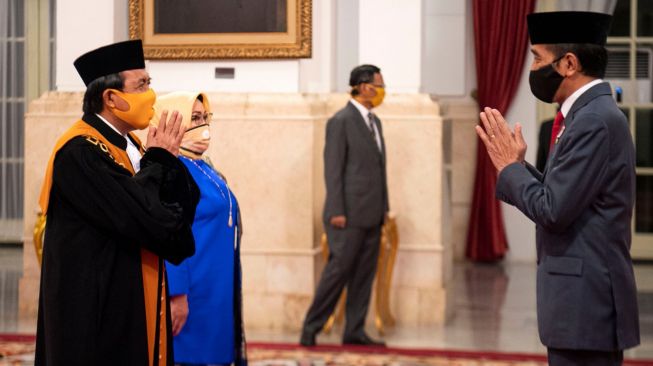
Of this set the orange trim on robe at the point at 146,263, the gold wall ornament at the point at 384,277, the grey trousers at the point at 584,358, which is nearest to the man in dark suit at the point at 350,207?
the gold wall ornament at the point at 384,277

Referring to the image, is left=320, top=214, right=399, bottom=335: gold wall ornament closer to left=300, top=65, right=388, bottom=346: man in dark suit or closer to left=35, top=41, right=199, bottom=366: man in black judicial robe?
left=300, top=65, right=388, bottom=346: man in dark suit

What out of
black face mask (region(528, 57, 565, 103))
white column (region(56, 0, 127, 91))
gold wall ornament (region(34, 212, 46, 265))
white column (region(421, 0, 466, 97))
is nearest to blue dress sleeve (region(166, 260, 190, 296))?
black face mask (region(528, 57, 565, 103))

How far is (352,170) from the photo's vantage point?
7.17 meters

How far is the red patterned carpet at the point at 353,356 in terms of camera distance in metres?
Answer: 6.71

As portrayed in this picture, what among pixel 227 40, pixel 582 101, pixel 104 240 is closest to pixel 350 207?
pixel 227 40

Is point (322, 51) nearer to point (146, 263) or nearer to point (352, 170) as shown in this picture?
point (352, 170)

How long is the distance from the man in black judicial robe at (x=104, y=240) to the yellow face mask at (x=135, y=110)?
0.28ft

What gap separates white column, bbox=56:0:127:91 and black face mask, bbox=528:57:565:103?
5.14 m

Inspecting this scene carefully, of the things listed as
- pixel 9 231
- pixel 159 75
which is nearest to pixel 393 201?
pixel 159 75

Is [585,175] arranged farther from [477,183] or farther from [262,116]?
[477,183]

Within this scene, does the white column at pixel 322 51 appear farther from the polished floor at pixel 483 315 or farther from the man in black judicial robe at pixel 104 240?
the man in black judicial robe at pixel 104 240

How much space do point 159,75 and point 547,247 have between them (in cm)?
505

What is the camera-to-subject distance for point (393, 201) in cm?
806

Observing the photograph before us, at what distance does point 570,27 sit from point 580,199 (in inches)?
20.7
